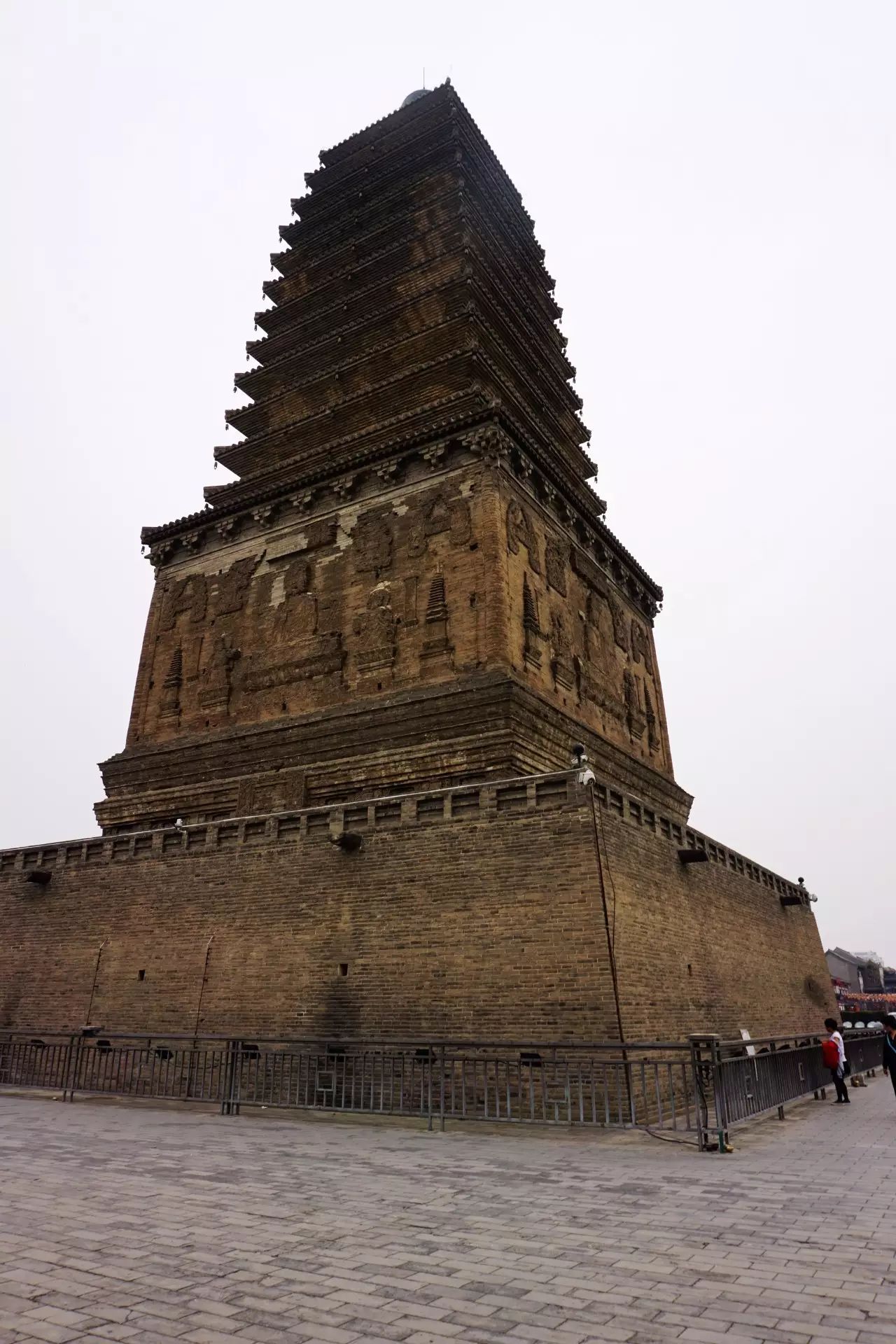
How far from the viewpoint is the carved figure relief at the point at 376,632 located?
19.4 metres

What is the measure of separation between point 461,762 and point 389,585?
17.1 ft

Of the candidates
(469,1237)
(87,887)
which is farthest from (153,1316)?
(87,887)

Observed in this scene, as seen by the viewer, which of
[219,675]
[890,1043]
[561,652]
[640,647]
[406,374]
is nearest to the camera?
[890,1043]

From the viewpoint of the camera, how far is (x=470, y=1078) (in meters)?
12.2

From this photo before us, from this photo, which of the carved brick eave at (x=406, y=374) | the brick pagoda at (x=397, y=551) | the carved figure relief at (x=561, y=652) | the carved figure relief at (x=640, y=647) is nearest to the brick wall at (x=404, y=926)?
the brick pagoda at (x=397, y=551)

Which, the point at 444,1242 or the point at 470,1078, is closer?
the point at 444,1242

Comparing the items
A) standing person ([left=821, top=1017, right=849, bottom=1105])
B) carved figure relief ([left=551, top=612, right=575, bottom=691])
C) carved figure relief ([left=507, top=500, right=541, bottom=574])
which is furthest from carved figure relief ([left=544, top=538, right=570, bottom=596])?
standing person ([left=821, top=1017, right=849, bottom=1105])

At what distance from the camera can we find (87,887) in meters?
18.9

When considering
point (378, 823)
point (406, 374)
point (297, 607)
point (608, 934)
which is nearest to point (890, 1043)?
point (608, 934)

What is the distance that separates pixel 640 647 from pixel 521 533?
773cm

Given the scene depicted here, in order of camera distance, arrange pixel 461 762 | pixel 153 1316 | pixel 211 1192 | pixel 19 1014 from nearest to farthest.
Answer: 1. pixel 153 1316
2. pixel 211 1192
3. pixel 461 762
4. pixel 19 1014

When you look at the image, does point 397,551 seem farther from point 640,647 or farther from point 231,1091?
point 231,1091

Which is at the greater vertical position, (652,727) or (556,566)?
(556,566)

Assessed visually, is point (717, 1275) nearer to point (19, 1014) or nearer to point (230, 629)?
point (19, 1014)
